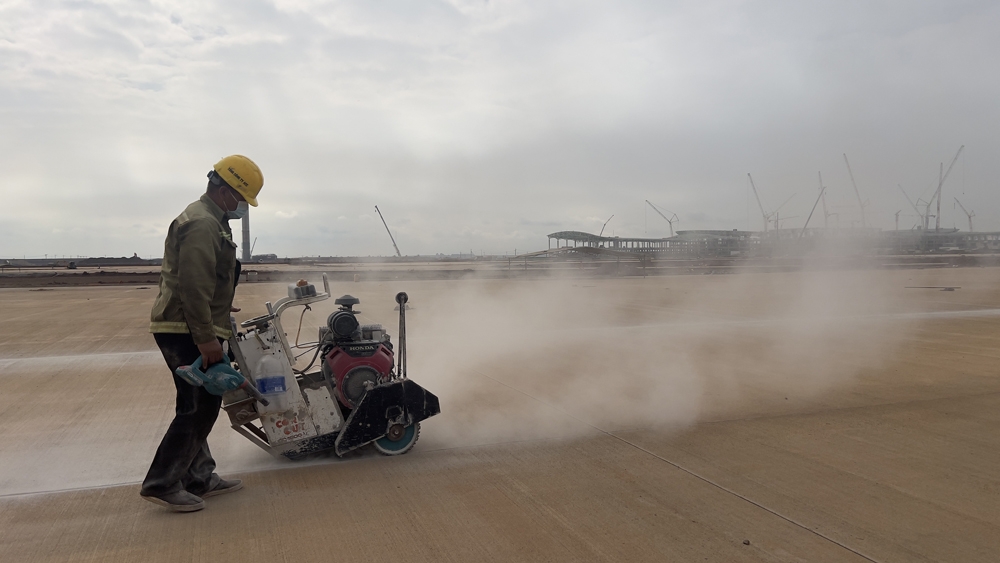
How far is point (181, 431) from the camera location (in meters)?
4.00

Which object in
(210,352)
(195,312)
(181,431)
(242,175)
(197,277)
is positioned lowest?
(181,431)

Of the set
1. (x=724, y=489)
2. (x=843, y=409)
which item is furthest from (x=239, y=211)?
(x=843, y=409)

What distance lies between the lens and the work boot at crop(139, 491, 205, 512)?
394cm

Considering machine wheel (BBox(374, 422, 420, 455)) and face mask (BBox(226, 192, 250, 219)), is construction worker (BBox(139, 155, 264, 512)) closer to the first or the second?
face mask (BBox(226, 192, 250, 219))

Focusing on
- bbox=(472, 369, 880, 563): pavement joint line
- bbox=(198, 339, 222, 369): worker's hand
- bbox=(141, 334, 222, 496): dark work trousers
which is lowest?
bbox=(472, 369, 880, 563): pavement joint line

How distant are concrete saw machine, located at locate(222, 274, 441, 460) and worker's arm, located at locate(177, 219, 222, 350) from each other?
53cm

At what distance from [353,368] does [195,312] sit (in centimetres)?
138

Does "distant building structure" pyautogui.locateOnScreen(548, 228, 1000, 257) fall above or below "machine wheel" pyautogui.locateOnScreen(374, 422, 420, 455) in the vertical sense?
above

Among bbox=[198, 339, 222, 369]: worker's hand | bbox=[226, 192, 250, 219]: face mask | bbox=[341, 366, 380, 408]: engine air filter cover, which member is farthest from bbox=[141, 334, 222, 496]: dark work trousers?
bbox=[341, 366, 380, 408]: engine air filter cover

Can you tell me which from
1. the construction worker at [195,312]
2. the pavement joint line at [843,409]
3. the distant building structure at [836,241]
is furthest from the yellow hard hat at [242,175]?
the distant building structure at [836,241]

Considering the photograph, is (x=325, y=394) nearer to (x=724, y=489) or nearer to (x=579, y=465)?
(x=579, y=465)

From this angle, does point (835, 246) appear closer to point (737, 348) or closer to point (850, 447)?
point (737, 348)

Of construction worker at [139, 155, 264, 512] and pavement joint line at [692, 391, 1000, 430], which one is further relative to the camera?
pavement joint line at [692, 391, 1000, 430]

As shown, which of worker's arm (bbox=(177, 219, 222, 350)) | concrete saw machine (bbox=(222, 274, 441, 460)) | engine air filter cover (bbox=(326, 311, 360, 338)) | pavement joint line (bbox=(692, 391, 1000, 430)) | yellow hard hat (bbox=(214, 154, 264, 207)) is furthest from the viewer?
pavement joint line (bbox=(692, 391, 1000, 430))
